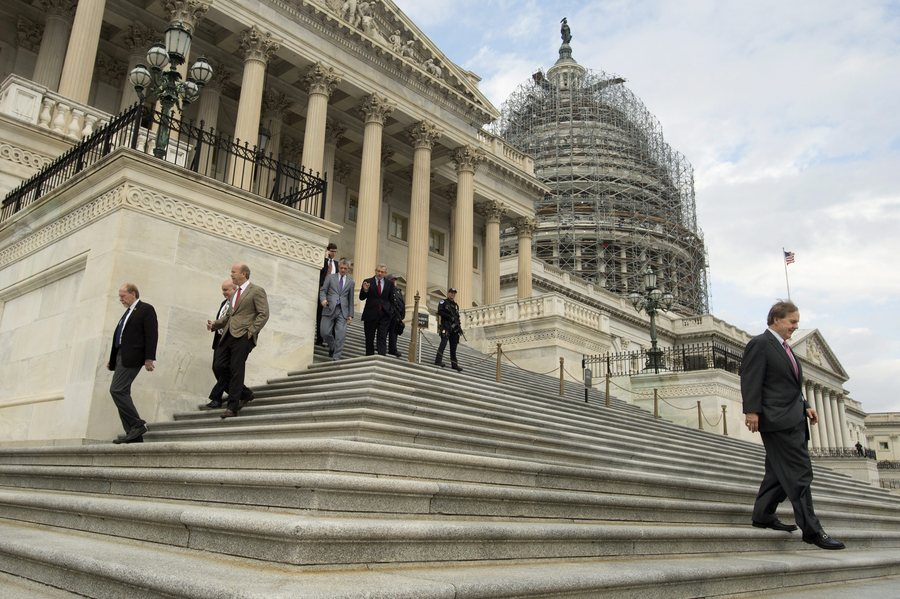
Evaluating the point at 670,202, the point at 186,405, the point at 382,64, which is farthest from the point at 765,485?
the point at 670,202

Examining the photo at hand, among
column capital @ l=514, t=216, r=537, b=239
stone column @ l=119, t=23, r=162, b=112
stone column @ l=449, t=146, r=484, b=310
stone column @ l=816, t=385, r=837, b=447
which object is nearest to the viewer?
stone column @ l=119, t=23, r=162, b=112

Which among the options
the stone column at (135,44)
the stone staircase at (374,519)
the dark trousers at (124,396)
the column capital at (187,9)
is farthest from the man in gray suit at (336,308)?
the stone column at (135,44)

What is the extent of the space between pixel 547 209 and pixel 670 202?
13.7m

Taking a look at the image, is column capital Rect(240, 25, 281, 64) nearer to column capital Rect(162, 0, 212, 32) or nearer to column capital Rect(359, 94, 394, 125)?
column capital Rect(162, 0, 212, 32)

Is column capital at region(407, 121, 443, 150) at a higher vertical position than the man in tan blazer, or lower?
higher

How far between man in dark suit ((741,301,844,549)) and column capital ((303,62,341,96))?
74.4ft

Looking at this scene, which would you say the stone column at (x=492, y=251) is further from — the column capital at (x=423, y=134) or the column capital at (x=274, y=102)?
the column capital at (x=274, y=102)

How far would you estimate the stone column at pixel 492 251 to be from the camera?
3369cm

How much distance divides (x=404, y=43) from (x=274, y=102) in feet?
21.5

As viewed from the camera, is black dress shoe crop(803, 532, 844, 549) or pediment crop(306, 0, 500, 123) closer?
black dress shoe crop(803, 532, 844, 549)

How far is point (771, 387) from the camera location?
243 inches

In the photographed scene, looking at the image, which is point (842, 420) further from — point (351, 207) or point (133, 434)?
point (133, 434)

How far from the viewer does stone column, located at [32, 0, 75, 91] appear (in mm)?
21625

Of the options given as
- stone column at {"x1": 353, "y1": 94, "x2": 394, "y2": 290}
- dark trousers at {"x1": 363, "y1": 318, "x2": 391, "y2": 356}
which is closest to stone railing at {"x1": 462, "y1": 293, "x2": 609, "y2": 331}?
stone column at {"x1": 353, "y1": 94, "x2": 394, "y2": 290}
